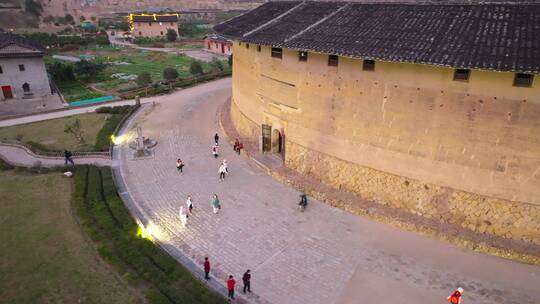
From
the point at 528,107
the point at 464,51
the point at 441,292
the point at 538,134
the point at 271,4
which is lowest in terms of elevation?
the point at 441,292

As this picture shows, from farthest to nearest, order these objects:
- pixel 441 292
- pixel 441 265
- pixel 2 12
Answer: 1. pixel 2 12
2. pixel 441 265
3. pixel 441 292

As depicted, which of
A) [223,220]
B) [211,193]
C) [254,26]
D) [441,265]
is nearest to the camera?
[441,265]

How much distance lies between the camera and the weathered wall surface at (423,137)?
14.2 m

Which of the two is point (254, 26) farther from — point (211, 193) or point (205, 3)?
point (205, 3)

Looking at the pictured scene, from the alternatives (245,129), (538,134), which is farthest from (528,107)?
(245,129)

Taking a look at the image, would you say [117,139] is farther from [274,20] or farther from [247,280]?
[247,280]

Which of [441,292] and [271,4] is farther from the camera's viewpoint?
[271,4]

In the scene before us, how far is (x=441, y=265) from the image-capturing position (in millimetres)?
14188

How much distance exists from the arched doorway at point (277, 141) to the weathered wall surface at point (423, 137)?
1582 millimetres

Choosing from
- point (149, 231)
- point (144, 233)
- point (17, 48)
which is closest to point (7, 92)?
point (17, 48)

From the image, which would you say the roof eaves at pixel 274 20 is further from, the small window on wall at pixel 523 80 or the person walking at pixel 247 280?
the person walking at pixel 247 280

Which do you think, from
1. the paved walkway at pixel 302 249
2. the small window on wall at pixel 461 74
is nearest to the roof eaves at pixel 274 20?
the paved walkway at pixel 302 249

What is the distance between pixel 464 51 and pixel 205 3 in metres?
139

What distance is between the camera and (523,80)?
13609 mm
